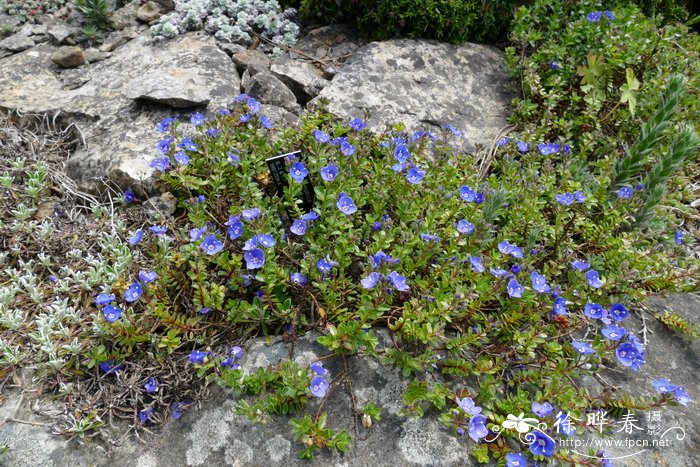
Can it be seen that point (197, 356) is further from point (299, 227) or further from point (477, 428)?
point (477, 428)

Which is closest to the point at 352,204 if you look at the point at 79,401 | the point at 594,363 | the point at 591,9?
the point at 594,363

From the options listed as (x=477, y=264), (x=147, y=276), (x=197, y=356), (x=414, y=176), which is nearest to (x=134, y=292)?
(x=147, y=276)

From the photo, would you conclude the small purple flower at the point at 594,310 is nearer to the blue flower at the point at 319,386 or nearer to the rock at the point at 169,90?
the blue flower at the point at 319,386

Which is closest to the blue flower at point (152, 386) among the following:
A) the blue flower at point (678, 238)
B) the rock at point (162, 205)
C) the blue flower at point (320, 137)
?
the rock at point (162, 205)

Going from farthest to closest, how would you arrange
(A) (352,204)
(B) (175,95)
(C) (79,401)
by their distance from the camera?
(B) (175,95)
(A) (352,204)
(C) (79,401)

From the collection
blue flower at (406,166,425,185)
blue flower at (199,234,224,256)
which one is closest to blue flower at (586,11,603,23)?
blue flower at (406,166,425,185)

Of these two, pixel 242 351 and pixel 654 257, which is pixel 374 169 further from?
pixel 654 257
